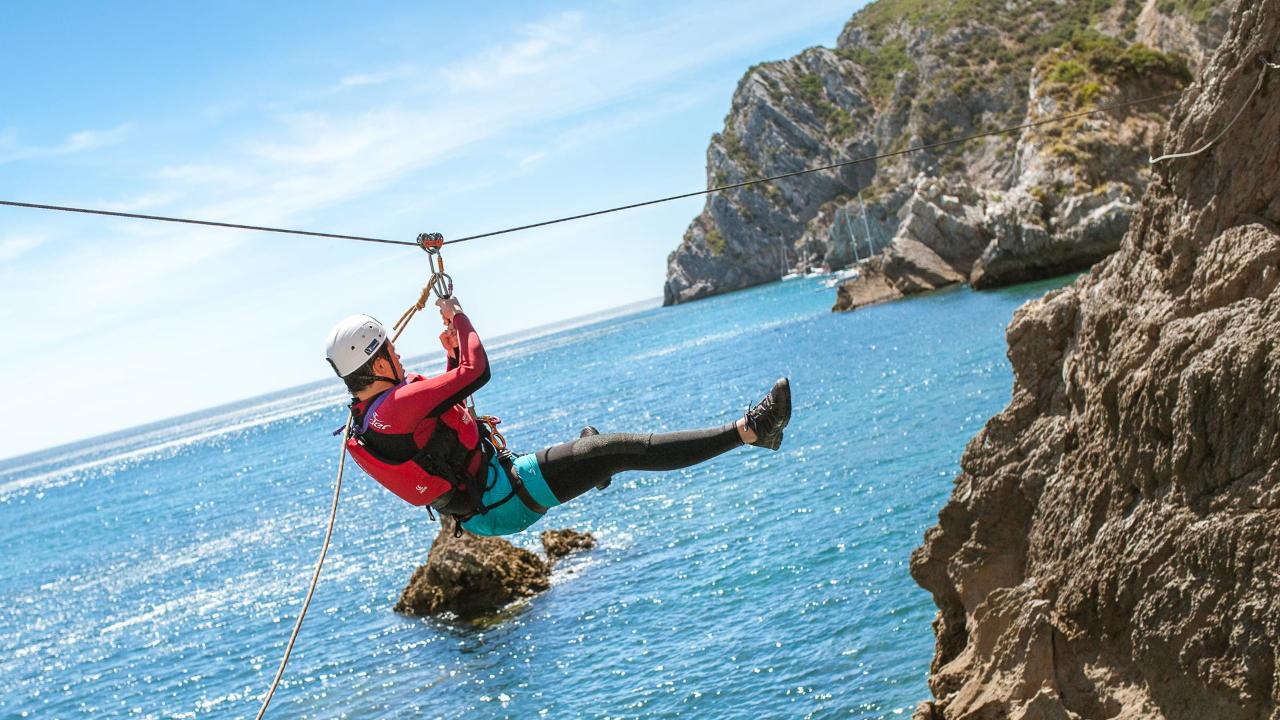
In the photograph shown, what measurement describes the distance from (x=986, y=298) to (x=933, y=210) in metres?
14.4

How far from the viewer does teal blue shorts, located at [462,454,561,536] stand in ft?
23.1

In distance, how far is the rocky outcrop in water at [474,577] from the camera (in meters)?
20.1

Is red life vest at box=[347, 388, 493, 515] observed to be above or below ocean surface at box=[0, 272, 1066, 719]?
above

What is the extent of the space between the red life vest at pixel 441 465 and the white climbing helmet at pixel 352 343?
32cm

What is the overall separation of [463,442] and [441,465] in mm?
226

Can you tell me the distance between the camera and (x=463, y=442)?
694 centimetres

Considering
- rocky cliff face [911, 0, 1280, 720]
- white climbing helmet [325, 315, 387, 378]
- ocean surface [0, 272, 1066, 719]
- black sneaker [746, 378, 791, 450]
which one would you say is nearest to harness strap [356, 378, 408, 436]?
white climbing helmet [325, 315, 387, 378]

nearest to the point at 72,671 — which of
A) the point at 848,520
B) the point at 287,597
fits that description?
the point at 287,597

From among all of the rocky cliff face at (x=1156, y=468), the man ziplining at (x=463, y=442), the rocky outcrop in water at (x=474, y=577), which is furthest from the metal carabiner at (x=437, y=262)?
the rocky outcrop in water at (x=474, y=577)

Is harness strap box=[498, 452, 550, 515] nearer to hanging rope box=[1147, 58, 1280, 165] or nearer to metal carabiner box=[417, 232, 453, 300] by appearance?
metal carabiner box=[417, 232, 453, 300]

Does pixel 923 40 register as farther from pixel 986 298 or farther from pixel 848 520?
pixel 848 520

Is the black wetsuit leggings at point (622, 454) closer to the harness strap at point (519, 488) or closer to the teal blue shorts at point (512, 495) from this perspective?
the teal blue shorts at point (512, 495)

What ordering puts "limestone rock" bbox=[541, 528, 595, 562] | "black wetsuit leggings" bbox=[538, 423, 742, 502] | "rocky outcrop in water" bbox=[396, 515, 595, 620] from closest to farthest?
"black wetsuit leggings" bbox=[538, 423, 742, 502] → "rocky outcrop in water" bbox=[396, 515, 595, 620] → "limestone rock" bbox=[541, 528, 595, 562]

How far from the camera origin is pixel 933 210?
6544 cm
